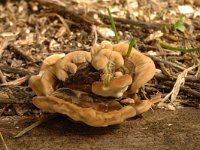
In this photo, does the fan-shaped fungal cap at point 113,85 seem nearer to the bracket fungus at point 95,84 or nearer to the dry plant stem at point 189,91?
the bracket fungus at point 95,84

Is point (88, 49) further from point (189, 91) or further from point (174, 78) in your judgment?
point (189, 91)

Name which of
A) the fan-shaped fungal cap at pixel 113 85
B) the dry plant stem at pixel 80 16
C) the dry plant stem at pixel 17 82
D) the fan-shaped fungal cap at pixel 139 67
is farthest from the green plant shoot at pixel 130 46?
the dry plant stem at pixel 80 16

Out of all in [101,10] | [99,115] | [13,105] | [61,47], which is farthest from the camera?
[101,10]

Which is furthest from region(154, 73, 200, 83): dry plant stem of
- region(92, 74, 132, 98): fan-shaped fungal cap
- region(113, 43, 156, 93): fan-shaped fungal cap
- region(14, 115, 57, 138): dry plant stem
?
region(14, 115, 57, 138): dry plant stem

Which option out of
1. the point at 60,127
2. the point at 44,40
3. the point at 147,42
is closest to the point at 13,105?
the point at 60,127

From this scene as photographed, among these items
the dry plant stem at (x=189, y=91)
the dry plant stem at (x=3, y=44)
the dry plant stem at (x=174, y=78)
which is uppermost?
the dry plant stem at (x=3, y=44)

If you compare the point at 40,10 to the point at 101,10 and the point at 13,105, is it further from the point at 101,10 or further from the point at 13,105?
the point at 13,105
